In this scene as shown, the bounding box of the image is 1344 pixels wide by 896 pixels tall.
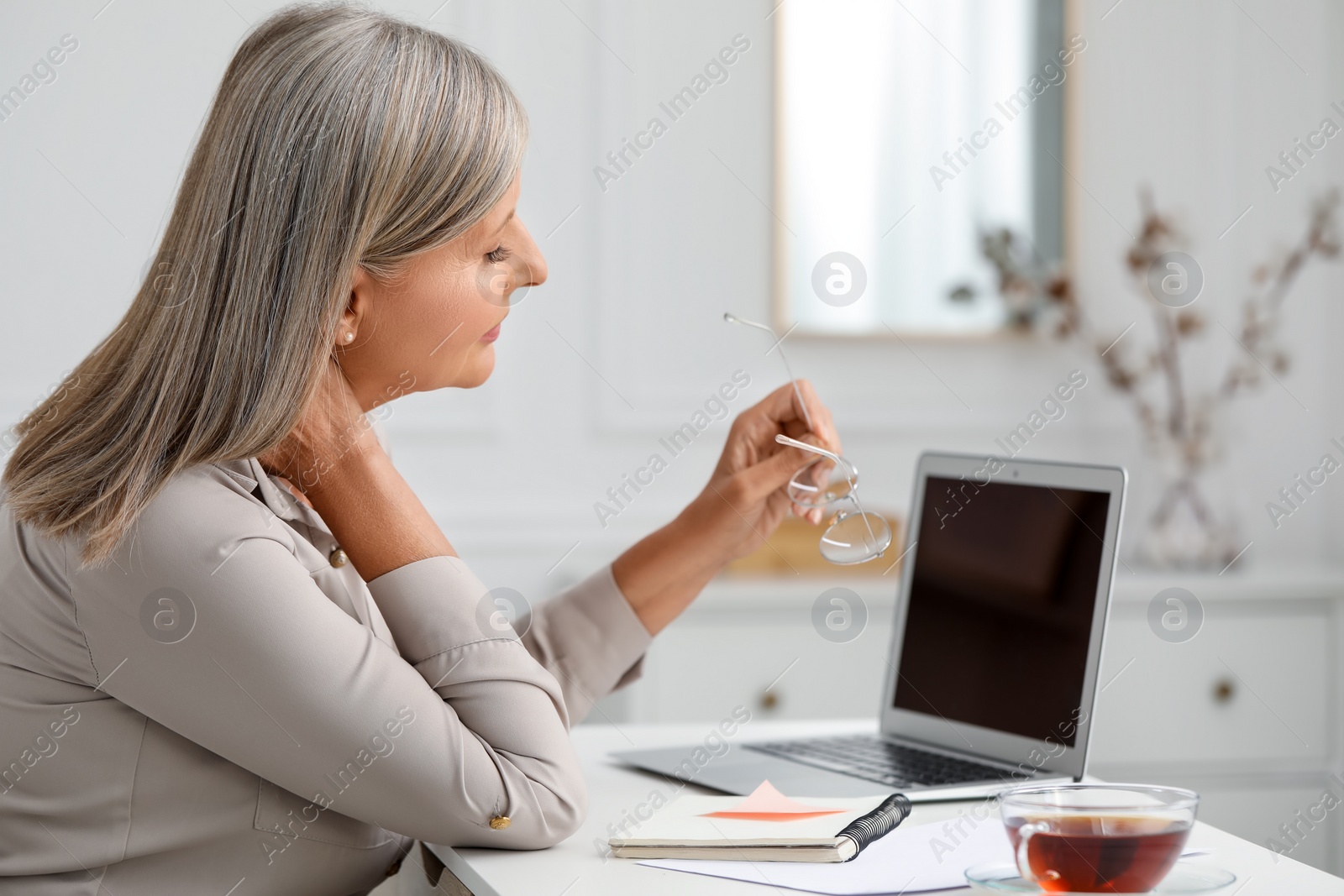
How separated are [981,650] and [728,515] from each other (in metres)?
0.30

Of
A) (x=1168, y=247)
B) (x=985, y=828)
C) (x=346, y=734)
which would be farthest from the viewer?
(x=1168, y=247)

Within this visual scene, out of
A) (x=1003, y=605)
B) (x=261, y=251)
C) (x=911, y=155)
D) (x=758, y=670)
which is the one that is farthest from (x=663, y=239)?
(x=261, y=251)

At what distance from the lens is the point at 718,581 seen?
93.3 inches

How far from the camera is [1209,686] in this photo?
2.39 m

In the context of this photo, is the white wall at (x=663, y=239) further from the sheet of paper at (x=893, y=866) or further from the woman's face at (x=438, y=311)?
the sheet of paper at (x=893, y=866)

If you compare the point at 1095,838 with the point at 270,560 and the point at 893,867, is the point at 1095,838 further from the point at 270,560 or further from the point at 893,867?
the point at 270,560

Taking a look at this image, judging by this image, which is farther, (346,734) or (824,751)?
(824,751)

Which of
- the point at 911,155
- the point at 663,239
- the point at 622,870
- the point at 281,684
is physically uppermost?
the point at 911,155

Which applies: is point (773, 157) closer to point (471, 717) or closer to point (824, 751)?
point (824, 751)

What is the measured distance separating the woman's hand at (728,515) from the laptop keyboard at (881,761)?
19 centimetres

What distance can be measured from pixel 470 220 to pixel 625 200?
1.57m

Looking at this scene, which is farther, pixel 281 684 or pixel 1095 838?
pixel 281 684

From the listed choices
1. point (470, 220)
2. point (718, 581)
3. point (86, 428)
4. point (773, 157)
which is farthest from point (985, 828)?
point (773, 157)

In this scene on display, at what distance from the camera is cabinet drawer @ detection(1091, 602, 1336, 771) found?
7.77ft
